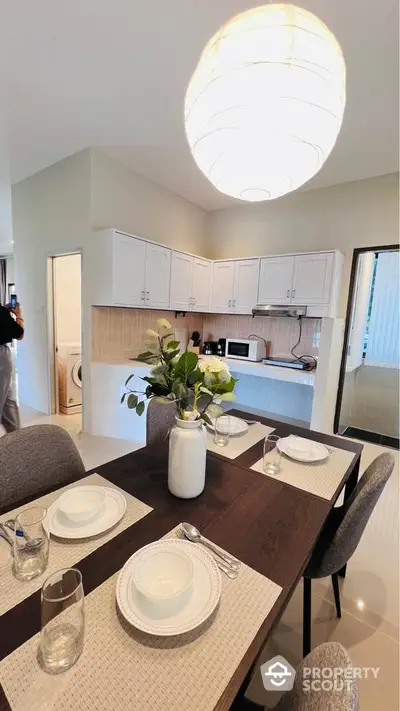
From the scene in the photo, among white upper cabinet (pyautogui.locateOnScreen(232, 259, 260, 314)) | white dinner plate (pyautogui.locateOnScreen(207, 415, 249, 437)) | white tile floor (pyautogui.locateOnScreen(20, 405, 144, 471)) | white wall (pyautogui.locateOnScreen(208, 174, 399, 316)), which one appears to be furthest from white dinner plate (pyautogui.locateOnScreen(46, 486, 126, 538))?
white wall (pyautogui.locateOnScreen(208, 174, 399, 316))

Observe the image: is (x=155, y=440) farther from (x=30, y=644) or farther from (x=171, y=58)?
(x=171, y=58)

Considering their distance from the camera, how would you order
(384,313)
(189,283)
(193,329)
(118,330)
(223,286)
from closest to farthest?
(118,330) < (384,313) < (189,283) < (223,286) < (193,329)

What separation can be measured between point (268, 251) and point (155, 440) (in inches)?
126

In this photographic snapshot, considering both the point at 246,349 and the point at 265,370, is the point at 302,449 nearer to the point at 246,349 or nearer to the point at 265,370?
the point at 265,370

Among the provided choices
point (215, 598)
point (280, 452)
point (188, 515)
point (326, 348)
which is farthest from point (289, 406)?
point (215, 598)

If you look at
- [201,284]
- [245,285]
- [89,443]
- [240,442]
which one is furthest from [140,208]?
[240,442]

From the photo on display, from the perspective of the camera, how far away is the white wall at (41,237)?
10.3 ft

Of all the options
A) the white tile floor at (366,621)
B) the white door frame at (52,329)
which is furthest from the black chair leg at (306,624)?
the white door frame at (52,329)

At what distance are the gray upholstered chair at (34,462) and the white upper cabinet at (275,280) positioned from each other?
2.92 m

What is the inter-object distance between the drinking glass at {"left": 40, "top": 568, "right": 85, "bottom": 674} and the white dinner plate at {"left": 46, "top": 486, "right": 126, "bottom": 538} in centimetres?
24

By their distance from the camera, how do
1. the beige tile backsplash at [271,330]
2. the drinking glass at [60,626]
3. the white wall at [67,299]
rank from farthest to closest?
the white wall at [67,299]
the beige tile backsplash at [271,330]
the drinking glass at [60,626]

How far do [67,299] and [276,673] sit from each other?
4044 mm

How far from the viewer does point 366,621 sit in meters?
1.44

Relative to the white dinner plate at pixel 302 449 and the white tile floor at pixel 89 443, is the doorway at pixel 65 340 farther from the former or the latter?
the white dinner plate at pixel 302 449
